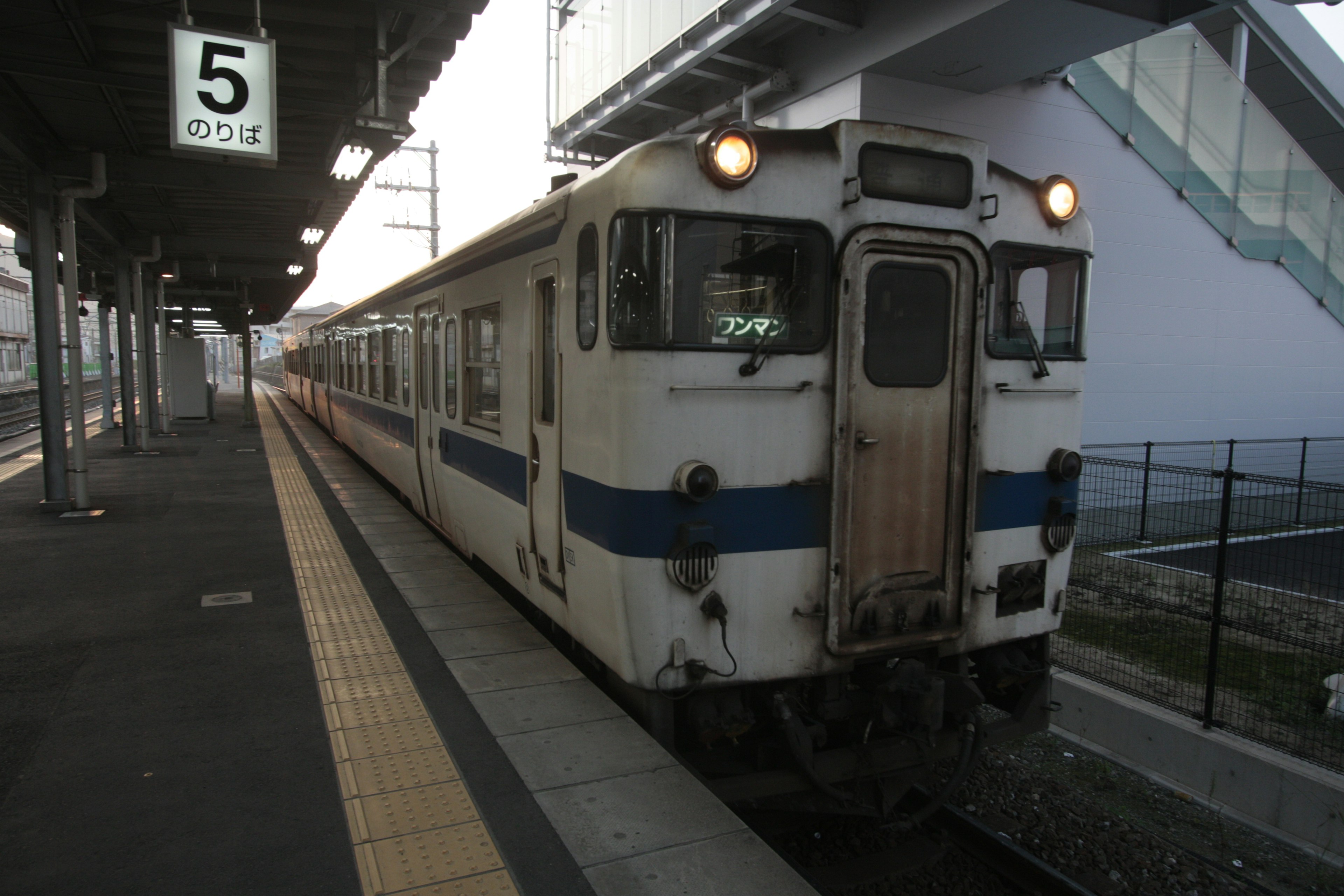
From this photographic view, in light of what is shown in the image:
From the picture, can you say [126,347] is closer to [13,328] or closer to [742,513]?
[742,513]

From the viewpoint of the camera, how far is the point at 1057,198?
3873mm

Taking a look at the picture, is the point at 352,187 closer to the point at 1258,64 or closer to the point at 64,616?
the point at 64,616

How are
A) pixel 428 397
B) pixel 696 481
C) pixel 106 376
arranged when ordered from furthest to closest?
1. pixel 106 376
2. pixel 428 397
3. pixel 696 481

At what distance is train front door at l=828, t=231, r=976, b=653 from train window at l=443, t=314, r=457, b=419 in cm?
358

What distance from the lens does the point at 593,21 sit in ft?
38.8

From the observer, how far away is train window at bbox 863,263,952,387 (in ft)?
11.4

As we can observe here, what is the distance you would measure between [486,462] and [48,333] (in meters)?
5.96

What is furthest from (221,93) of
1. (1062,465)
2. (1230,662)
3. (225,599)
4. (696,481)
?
(1230,662)

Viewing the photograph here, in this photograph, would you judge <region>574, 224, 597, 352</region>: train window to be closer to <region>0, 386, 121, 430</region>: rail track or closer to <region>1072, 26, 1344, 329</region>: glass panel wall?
<region>1072, 26, 1344, 329</region>: glass panel wall

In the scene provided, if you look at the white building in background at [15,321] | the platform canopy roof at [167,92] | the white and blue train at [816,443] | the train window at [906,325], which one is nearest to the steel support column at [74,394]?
the platform canopy roof at [167,92]

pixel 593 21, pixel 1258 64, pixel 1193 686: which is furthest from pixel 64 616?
pixel 1258 64

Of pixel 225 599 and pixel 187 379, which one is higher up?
pixel 187 379

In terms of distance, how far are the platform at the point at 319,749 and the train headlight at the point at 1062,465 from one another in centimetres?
219

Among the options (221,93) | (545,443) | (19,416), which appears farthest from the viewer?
(19,416)
